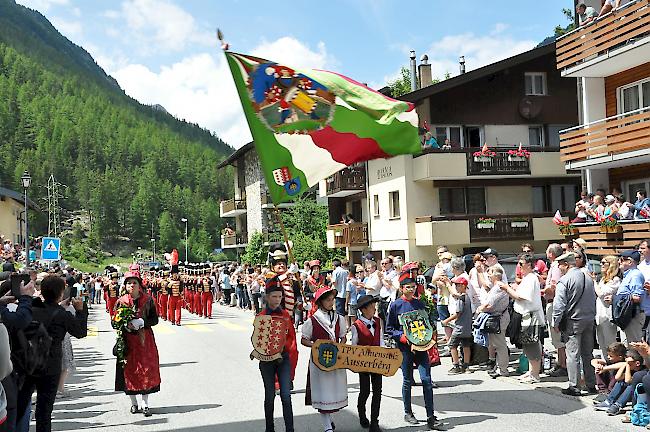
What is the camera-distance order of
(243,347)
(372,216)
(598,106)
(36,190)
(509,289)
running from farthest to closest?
(36,190) → (372,216) → (598,106) → (243,347) → (509,289)

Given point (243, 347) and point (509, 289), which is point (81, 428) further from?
point (243, 347)

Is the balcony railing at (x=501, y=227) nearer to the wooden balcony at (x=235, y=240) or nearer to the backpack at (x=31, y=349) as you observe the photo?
the backpack at (x=31, y=349)

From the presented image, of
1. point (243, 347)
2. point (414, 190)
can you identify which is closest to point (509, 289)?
point (243, 347)

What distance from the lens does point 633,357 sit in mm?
9336

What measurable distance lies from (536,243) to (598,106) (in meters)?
10.6

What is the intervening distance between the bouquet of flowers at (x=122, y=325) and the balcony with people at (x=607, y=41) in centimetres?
1517

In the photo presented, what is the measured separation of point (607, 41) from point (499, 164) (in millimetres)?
11130

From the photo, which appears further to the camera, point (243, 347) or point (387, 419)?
point (243, 347)

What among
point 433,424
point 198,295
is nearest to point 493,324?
point 433,424

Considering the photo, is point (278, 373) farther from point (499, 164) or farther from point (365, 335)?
point (499, 164)

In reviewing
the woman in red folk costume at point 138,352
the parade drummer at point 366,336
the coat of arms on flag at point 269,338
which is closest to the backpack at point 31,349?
the coat of arms on flag at point 269,338

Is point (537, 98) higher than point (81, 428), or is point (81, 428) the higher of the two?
point (537, 98)

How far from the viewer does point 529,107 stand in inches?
1328

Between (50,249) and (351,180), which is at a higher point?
(351,180)
